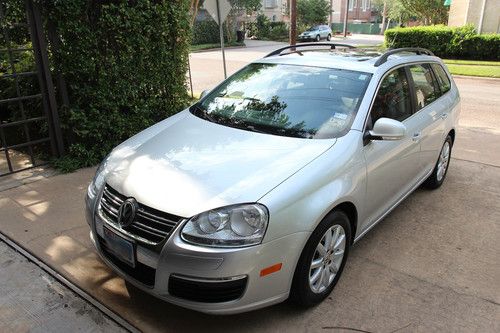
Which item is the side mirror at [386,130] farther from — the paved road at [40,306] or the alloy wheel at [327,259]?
the paved road at [40,306]

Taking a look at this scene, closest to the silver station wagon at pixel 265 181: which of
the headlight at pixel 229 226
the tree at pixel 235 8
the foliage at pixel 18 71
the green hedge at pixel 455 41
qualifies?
the headlight at pixel 229 226

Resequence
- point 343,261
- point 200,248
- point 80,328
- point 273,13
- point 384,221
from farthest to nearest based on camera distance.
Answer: point 273,13, point 384,221, point 343,261, point 80,328, point 200,248

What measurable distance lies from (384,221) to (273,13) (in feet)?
183

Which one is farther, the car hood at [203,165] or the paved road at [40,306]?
the paved road at [40,306]

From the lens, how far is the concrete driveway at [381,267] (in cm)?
289

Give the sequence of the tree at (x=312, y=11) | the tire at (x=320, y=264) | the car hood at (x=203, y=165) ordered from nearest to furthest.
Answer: the car hood at (x=203, y=165) → the tire at (x=320, y=264) → the tree at (x=312, y=11)

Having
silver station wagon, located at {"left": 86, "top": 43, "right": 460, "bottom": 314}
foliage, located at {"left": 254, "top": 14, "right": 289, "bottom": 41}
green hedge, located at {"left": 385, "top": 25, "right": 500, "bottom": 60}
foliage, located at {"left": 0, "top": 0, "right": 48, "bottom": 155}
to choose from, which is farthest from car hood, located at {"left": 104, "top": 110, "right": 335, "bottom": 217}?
foliage, located at {"left": 254, "top": 14, "right": 289, "bottom": 41}

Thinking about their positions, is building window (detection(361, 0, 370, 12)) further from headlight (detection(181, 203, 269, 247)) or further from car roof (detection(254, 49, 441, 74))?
headlight (detection(181, 203, 269, 247))

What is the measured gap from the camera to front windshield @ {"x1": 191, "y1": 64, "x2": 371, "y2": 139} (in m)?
3.34

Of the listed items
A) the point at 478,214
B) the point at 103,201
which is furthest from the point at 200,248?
the point at 478,214

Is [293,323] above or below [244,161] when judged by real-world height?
below

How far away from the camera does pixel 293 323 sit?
9.39 feet

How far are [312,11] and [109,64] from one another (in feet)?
150

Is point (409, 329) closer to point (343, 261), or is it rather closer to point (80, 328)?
point (343, 261)
